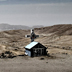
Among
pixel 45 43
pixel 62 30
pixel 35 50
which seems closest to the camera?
pixel 35 50

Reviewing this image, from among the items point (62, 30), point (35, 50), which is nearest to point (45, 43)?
point (35, 50)

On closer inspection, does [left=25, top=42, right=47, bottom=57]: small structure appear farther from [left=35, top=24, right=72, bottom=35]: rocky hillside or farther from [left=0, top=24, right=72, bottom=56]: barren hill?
[left=35, top=24, right=72, bottom=35]: rocky hillside

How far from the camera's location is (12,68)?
1147 inches

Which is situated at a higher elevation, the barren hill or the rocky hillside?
the rocky hillside

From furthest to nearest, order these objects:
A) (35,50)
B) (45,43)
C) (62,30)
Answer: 1. (62,30)
2. (45,43)
3. (35,50)

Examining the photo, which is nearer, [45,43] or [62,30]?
[45,43]

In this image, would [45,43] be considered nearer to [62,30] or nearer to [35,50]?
[35,50]

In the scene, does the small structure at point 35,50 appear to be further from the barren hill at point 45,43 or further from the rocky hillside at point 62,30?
the rocky hillside at point 62,30

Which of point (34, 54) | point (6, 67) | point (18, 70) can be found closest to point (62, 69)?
point (18, 70)

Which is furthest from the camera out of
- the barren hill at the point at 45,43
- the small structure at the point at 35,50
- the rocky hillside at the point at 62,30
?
the rocky hillside at the point at 62,30

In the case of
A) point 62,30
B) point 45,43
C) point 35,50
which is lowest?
point 35,50

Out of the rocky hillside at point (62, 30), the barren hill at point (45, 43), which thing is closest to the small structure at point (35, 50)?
the barren hill at point (45, 43)

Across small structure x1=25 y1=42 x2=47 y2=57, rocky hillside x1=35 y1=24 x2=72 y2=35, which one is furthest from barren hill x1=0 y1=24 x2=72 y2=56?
rocky hillside x1=35 y1=24 x2=72 y2=35

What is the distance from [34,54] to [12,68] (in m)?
12.1
